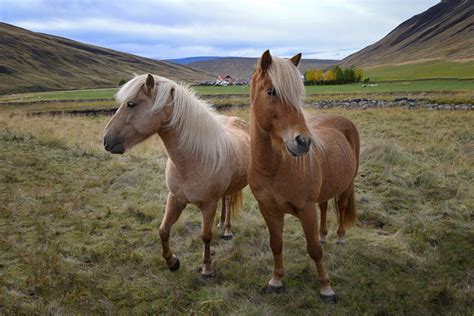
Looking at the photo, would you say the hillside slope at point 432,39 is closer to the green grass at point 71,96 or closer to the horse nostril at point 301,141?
the green grass at point 71,96

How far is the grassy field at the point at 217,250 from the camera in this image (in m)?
3.62

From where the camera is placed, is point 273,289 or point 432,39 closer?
point 273,289

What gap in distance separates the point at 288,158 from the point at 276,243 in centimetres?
102

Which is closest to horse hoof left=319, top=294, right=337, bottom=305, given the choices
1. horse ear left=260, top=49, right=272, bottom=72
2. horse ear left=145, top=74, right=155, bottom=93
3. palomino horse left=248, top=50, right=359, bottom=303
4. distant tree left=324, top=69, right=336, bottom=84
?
palomino horse left=248, top=50, right=359, bottom=303

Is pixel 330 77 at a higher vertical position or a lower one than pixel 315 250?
higher

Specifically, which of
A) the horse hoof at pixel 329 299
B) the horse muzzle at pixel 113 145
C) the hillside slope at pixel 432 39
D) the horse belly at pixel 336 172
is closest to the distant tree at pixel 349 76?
the hillside slope at pixel 432 39

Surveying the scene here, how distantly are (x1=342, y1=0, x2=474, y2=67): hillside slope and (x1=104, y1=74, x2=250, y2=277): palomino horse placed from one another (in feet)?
332

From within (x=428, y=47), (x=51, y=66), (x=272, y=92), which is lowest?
(x=272, y=92)

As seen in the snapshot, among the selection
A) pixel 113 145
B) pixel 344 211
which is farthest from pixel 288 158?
pixel 344 211

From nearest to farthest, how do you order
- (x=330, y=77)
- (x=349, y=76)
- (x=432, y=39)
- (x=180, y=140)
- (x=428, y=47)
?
(x=180, y=140), (x=330, y=77), (x=349, y=76), (x=428, y=47), (x=432, y=39)

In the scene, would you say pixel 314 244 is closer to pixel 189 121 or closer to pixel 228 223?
pixel 189 121

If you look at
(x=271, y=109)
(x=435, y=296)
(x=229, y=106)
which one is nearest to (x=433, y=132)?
(x=435, y=296)

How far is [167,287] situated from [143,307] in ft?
1.34

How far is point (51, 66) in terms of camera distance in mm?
99375
